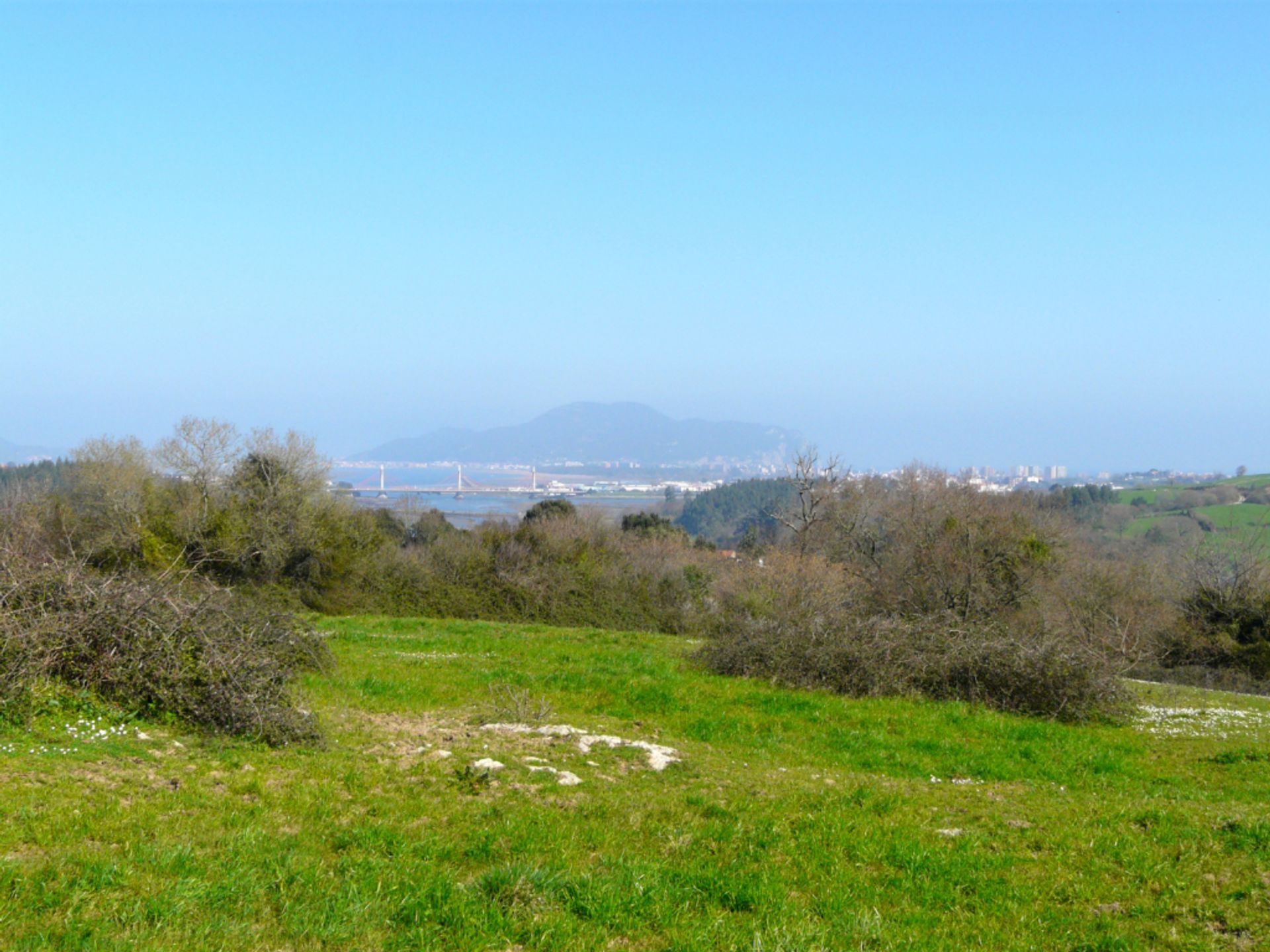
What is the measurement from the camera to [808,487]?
3600cm

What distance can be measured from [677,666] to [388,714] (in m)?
7.71

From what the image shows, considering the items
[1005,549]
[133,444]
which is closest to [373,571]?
[133,444]

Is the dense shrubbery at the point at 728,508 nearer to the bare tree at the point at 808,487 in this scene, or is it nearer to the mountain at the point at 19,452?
the bare tree at the point at 808,487

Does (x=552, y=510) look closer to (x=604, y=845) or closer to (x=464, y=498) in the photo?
(x=604, y=845)

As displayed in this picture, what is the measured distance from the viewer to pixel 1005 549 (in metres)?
33.3

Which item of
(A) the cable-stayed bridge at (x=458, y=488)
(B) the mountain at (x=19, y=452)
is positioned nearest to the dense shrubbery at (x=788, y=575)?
(A) the cable-stayed bridge at (x=458, y=488)

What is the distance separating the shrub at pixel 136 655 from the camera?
9203 mm

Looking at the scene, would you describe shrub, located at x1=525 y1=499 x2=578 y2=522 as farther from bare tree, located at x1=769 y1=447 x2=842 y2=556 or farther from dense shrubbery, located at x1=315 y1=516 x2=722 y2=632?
bare tree, located at x1=769 y1=447 x2=842 y2=556

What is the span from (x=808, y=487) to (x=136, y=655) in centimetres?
2922

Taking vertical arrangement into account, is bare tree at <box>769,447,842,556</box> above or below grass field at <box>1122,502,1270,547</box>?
above

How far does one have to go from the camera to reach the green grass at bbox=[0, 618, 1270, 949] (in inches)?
201

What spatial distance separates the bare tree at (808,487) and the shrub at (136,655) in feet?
84.9

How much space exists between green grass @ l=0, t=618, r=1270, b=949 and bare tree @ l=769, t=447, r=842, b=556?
24193 mm

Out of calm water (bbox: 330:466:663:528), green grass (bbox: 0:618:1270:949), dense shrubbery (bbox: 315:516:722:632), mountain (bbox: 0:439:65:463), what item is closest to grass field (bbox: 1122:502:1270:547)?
dense shrubbery (bbox: 315:516:722:632)
